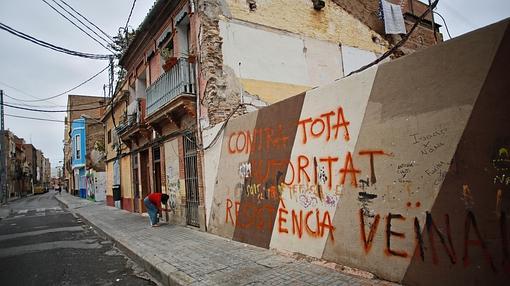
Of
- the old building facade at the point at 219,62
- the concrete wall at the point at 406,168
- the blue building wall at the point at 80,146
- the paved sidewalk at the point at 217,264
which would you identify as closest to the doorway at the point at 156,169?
the old building facade at the point at 219,62

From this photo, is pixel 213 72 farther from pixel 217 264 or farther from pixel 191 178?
pixel 217 264

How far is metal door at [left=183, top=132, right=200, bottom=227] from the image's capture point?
949cm

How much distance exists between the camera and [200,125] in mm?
9031

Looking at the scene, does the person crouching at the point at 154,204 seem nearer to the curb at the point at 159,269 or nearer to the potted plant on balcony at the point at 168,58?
the curb at the point at 159,269

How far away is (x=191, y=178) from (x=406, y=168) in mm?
7031

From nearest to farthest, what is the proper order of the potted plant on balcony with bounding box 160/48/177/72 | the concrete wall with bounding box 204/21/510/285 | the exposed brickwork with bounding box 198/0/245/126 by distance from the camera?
the concrete wall with bounding box 204/21/510/285, the exposed brickwork with bounding box 198/0/245/126, the potted plant on balcony with bounding box 160/48/177/72

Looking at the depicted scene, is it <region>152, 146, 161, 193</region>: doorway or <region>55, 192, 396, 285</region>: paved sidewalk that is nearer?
<region>55, 192, 396, 285</region>: paved sidewalk

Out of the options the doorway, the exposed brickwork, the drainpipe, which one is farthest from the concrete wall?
the doorway

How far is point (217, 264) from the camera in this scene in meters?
5.46

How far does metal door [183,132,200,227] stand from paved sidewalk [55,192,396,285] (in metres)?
1.11

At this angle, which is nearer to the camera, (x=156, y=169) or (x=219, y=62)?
(x=219, y=62)

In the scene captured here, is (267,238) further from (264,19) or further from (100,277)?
(264,19)

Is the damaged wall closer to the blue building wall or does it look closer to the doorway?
the doorway

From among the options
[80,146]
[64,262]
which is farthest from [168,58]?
[80,146]
